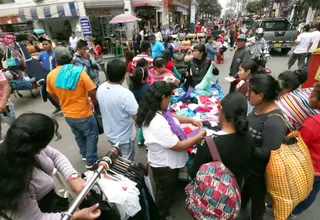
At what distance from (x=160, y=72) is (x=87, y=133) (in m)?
1.70

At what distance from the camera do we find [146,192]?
1.56 m

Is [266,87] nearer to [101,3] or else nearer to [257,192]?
[257,192]

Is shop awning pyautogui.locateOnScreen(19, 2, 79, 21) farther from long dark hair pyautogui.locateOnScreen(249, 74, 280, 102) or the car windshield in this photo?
long dark hair pyautogui.locateOnScreen(249, 74, 280, 102)

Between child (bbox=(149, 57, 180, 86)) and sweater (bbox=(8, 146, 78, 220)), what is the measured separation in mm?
2413

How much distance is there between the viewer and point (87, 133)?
2.96 m

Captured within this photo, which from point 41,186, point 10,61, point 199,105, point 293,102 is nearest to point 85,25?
point 10,61

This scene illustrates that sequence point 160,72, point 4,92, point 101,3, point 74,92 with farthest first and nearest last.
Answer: point 101,3 → point 160,72 → point 4,92 → point 74,92

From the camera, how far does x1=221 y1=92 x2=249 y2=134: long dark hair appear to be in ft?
4.50

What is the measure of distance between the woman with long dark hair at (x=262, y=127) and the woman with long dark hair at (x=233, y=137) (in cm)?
22

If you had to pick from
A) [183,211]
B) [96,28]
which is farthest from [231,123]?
[96,28]

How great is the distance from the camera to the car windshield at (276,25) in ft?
35.0

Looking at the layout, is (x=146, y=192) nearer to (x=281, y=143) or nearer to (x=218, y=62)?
(x=281, y=143)

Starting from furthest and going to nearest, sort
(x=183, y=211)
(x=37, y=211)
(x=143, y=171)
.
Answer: (x=183, y=211) < (x=143, y=171) < (x=37, y=211)

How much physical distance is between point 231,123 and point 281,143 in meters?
0.61
